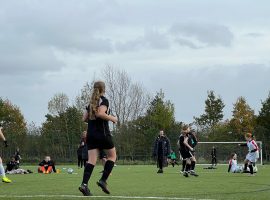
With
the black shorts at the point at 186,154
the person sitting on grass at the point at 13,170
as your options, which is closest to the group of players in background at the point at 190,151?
the black shorts at the point at 186,154

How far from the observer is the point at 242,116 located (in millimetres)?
67062

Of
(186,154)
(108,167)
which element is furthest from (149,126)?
(108,167)

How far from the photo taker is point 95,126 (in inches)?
406

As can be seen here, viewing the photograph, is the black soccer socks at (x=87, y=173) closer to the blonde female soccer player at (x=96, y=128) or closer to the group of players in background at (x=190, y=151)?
the blonde female soccer player at (x=96, y=128)

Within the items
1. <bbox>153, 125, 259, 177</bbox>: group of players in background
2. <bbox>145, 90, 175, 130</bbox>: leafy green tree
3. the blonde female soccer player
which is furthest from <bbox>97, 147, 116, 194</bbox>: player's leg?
<bbox>145, 90, 175, 130</bbox>: leafy green tree

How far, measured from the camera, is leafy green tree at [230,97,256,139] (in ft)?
217

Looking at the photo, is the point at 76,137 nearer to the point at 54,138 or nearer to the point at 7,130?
the point at 54,138

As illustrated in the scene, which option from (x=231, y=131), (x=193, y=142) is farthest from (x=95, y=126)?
(x=231, y=131)

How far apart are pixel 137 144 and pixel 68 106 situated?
50.8ft

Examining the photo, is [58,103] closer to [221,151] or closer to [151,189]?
[221,151]

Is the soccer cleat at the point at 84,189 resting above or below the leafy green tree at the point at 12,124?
below

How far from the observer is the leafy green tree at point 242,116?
66250 mm

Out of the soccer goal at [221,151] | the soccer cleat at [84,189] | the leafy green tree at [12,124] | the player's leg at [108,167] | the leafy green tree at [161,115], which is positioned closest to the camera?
the soccer cleat at [84,189]

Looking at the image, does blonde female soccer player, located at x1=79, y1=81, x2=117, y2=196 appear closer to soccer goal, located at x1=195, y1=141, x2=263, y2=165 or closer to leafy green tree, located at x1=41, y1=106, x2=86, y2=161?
soccer goal, located at x1=195, y1=141, x2=263, y2=165
